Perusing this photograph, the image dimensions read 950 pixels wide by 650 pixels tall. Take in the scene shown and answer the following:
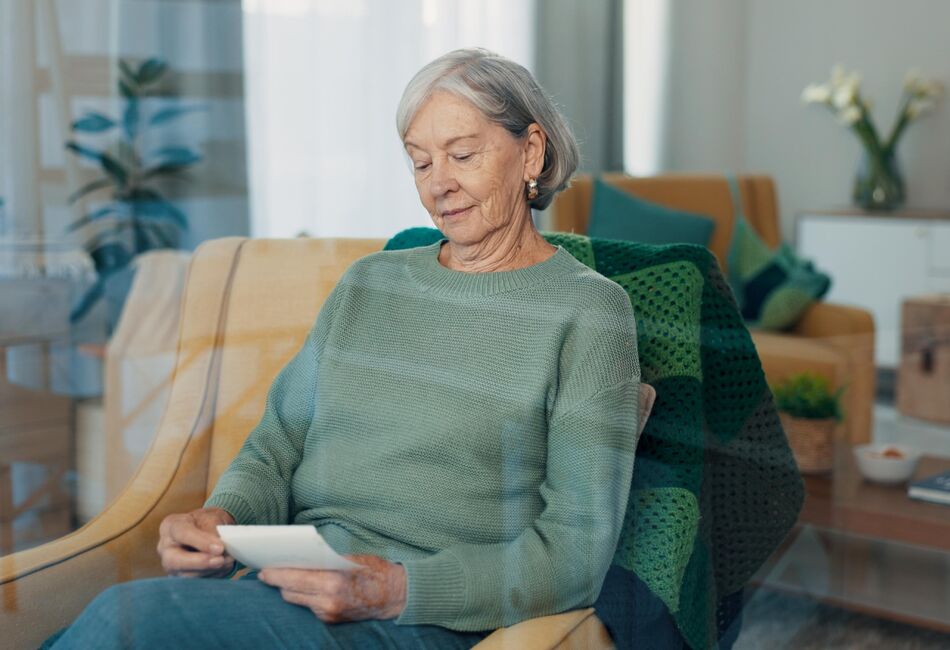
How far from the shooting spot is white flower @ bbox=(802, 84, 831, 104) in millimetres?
1523

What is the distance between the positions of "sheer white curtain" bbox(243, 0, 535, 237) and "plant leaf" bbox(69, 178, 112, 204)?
18 centimetres

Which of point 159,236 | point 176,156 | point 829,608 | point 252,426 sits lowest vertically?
point 829,608

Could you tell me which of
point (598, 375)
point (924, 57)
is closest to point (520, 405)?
point (598, 375)

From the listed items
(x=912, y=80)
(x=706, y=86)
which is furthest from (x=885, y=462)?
(x=706, y=86)

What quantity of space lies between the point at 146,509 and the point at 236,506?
0.36 feet

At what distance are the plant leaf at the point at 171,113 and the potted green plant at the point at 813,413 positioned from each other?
0.84m

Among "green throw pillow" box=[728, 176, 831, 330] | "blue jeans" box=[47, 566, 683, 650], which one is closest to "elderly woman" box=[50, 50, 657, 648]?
"blue jeans" box=[47, 566, 683, 650]

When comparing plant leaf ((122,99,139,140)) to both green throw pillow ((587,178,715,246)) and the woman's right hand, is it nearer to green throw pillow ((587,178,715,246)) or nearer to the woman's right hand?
green throw pillow ((587,178,715,246))

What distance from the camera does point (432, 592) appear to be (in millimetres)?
700

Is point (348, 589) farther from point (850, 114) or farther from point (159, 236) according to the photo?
point (850, 114)

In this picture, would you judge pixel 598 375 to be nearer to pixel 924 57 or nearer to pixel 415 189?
pixel 415 189

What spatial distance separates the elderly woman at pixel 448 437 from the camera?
697mm

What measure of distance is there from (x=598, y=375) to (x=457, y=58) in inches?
9.8

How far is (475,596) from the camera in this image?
71 centimetres
